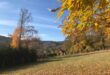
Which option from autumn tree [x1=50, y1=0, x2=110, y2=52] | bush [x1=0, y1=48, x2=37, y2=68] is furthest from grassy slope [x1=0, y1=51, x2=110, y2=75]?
autumn tree [x1=50, y1=0, x2=110, y2=52]

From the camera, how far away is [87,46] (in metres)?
78.7

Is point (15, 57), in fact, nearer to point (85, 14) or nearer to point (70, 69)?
point (70, 69)

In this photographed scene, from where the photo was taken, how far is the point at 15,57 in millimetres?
40406

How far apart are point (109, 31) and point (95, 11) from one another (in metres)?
1.91

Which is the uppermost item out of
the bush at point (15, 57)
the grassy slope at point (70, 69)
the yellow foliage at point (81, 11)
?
the yellow foliage at point (81, 11)

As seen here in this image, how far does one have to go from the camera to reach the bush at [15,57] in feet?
125

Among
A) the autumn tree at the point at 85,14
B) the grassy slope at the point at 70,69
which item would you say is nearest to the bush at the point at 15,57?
the grassy slope at the point at 70,69

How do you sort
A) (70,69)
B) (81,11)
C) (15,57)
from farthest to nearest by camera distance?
(15,57), (70,69), (81,11)

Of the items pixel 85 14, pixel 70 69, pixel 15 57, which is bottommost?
pixel 70 69

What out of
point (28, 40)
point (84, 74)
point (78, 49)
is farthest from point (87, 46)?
point (84, 74)

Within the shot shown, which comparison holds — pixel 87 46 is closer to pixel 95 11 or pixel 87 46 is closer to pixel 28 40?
pixel 28 40

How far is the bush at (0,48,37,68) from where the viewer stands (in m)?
38.1

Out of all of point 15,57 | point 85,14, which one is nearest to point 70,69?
point 85,14

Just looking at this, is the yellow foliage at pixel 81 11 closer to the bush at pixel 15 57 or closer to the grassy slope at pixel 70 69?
the grassy slope at pixel 70 69
